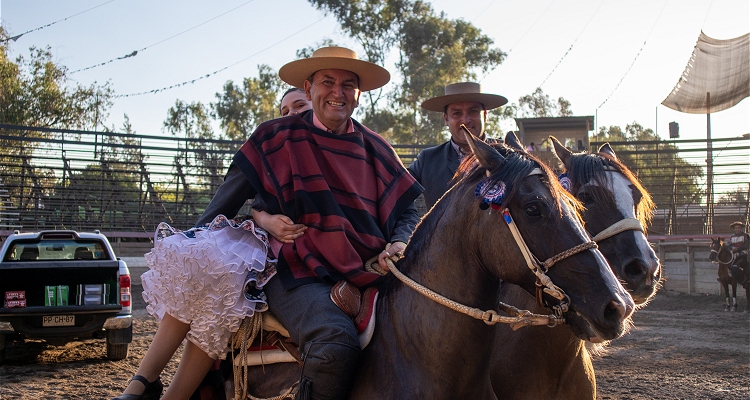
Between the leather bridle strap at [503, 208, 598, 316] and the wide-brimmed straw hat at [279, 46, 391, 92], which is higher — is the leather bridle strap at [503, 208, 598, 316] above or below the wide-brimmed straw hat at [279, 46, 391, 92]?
below

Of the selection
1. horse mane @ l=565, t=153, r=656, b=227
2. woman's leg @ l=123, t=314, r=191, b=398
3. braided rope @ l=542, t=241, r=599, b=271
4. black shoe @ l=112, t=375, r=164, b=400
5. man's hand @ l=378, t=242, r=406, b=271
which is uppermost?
horse mane @ l=565, t=153, r=656, b=227

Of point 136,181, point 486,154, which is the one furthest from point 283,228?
point 136,181

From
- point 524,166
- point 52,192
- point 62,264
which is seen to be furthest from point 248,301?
point 52,192

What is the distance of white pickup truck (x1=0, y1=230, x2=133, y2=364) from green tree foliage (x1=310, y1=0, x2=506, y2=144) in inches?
988

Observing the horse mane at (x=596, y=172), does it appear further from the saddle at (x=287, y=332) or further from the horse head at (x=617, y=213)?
the saddle at (x=287, y=332)

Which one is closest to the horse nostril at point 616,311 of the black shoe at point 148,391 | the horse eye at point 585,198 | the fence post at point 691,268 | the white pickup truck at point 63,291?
the horse eye at point 585,198

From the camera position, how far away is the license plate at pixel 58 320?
8.22m

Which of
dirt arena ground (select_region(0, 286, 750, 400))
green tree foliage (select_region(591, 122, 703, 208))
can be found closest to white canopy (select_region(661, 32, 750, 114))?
green tree foliage (select_region(591, 122, 703, 208))

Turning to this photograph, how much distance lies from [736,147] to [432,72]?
1562cm

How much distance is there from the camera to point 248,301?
285 centimetres

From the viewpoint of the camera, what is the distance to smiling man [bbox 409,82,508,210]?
14.9ft

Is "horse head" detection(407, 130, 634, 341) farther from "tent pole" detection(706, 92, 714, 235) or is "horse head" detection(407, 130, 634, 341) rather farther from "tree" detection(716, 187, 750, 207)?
"tree" detection(716, 187, 750, 207)

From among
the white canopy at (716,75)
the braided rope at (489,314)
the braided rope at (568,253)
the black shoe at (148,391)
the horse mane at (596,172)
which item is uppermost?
the white canopy at (716,75)

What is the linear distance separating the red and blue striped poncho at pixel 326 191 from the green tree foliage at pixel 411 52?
29926mm
